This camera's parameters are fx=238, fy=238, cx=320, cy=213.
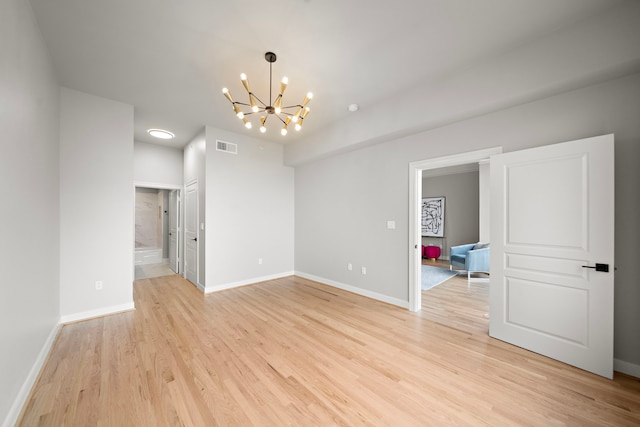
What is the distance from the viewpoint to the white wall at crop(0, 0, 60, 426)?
5.24 feet

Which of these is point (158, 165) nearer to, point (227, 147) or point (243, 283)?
point (227, 147)

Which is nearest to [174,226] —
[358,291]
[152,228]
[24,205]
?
[152,228]

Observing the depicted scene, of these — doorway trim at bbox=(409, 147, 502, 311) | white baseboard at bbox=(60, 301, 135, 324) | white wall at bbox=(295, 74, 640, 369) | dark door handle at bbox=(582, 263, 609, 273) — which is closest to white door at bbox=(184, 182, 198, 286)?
white baseboard at bbox=(60, 301, 135, 324)

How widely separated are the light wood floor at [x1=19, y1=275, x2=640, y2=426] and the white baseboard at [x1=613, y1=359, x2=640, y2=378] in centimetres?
7

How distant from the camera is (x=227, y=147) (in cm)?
474

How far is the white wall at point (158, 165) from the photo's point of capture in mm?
5277

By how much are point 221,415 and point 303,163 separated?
460cm

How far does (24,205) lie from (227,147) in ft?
10.2

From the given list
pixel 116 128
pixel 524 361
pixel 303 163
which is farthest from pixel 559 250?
pixel 116 128

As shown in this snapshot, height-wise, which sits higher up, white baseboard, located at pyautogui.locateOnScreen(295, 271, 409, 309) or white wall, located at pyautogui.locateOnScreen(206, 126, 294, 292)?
white wall, located at pyautogui.locateOnScreen(206, 126, 294, 292)

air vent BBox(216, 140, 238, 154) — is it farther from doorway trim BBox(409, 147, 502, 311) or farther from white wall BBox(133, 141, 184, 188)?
doorway trim BBox(409, 147, 502, 311)

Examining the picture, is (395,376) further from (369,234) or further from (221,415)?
(369,234)

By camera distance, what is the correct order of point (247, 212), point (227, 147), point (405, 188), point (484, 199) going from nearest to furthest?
point (405, 188) < point (227, 147) < point (247, 212) < point (484, 199)

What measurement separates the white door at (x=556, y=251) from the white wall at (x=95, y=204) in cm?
506
